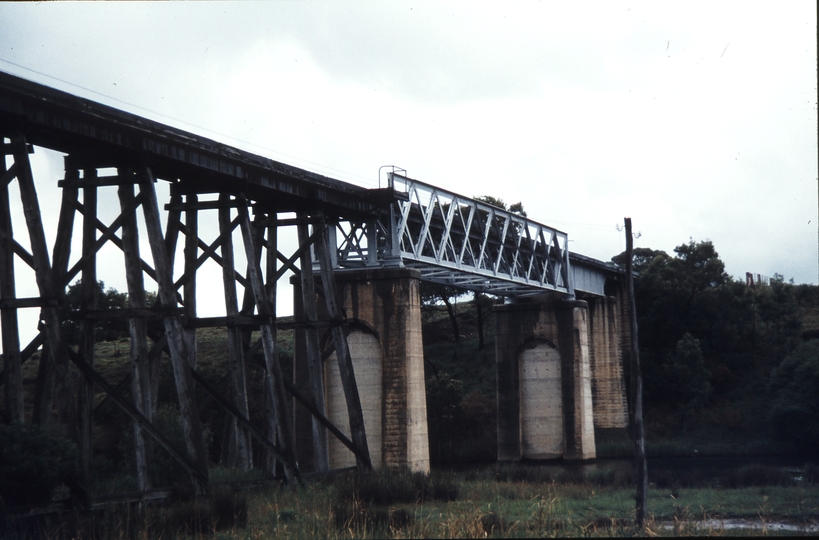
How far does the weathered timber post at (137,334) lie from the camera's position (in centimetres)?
1870

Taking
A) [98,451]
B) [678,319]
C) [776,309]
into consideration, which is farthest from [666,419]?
[98,451]

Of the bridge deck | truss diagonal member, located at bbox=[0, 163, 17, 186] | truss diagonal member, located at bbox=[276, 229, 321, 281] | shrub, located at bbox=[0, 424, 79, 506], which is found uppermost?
the bridge deck

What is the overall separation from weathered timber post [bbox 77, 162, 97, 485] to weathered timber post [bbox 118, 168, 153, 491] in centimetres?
65

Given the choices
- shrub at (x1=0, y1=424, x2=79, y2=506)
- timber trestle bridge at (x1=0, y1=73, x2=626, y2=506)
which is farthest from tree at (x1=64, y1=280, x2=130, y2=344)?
shrub at (x1=0, y1=424, x2=79, y2=506)

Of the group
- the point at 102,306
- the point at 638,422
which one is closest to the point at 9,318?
the point at 638,422

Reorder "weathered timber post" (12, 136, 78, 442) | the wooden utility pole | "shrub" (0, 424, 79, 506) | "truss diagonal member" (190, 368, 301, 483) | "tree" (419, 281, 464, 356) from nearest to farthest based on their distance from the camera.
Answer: "shrub" (0, 424, 79, 506) → "weathered timber post" (12, 136, 78, 442) → the wooden utility pole → "truss diagonal member" (190, 368, 301, 483) → "tree" (419, 281, 464, 356)

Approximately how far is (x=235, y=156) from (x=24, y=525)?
401 inches

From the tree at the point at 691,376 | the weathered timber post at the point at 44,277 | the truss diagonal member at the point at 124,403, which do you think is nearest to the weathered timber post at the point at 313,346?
the truss diagonal member at the point at 124,403

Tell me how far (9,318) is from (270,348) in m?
7.36

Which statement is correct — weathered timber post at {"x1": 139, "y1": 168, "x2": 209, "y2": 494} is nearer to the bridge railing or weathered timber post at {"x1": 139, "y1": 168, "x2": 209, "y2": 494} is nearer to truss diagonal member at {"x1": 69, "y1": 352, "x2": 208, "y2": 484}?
truss diagonal member at {"x1": 69, "y1": 352, "x2": 208, "y2": 484}

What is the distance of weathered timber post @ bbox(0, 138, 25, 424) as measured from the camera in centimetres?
1605

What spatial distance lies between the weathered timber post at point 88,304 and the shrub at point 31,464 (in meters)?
2.68

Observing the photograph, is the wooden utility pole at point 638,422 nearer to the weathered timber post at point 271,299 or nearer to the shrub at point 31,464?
the weathered timber post at point 271,299

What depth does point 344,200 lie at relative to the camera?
Result: 28797mm
